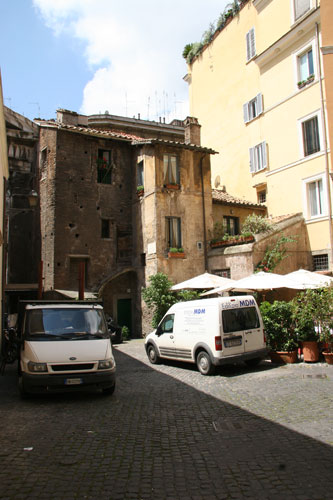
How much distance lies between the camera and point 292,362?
36.4ft

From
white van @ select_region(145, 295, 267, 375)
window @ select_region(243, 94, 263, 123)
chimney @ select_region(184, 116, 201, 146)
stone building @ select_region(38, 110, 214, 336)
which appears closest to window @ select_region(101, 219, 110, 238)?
stone building @ select_region(38, 110, 214, 336)

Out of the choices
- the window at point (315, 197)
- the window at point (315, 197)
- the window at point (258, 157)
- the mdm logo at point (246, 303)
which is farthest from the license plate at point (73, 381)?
the window at point (258, 157)

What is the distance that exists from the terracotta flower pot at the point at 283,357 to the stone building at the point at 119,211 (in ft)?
30.9

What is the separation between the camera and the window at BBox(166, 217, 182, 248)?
20.7m

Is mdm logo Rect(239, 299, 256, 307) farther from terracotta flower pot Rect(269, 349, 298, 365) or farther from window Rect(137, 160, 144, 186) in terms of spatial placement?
window Rect(137, 160, 144, 186)

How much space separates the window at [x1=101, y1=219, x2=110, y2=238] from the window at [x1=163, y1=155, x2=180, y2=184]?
13.7ft

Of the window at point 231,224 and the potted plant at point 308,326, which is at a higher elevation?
the window at point 231,224

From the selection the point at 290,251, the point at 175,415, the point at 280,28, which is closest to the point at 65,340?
the point at 175,415

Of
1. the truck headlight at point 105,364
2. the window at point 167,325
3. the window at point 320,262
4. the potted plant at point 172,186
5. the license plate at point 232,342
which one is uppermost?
the potted plant at point 172,186

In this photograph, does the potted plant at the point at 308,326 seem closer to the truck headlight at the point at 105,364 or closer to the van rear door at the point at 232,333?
the van rear door at the point at 232,333

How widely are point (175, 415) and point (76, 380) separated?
2200 mm

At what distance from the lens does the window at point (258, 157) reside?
74.5 ft

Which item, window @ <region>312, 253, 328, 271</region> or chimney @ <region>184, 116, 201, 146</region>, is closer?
window @ <region>312, 253, 328, 271</region>

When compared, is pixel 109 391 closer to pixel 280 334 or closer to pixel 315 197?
pixel 280 334
